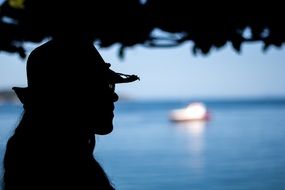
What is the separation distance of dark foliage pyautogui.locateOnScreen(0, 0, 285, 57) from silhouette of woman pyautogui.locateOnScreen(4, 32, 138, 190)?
1705mm

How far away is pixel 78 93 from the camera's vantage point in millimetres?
1900

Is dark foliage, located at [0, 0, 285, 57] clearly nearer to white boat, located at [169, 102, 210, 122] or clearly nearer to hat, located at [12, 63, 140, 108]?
hat, located at [12, 63, 140, 108]

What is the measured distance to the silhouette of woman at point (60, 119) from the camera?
1.87 m

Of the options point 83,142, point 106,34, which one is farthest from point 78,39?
point 106,34

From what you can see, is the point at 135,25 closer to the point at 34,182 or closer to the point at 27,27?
the point at 27,27

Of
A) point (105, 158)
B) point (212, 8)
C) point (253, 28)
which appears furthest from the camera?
point (105, 158)

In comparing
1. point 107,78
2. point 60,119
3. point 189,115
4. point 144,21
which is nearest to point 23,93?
point 60,119

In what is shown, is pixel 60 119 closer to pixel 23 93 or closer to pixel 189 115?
pixel 23 93

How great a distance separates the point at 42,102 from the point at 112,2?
7.08ft

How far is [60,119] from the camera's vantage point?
1893mm

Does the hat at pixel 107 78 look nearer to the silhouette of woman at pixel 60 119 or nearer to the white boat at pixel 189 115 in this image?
the silhouette of woman at pixel 60 119

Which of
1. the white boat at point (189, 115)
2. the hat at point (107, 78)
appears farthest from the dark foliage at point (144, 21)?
the white boat at point (189, 115)

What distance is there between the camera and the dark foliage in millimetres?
3713

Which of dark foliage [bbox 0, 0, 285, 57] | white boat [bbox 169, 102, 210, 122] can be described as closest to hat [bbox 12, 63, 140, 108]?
dark foliage [bbox 0, 0, 285, 57]
